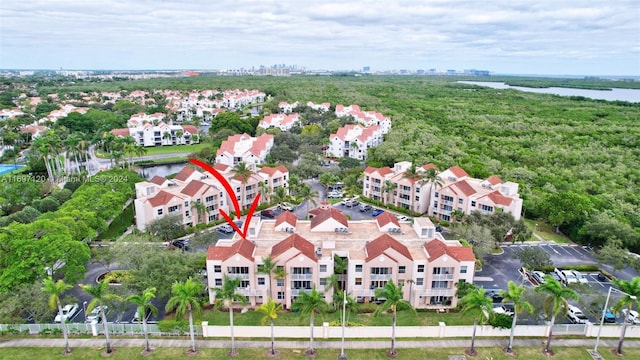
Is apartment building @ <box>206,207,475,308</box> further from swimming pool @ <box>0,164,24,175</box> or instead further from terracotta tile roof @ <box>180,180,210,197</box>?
swimming pool @ <box>0,164,24,175</box>

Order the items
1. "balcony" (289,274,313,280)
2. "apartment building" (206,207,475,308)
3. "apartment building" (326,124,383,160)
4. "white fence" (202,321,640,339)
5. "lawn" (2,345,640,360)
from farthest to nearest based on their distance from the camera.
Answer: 1. "apartment building" (326,124,383,160)
2. "balcony" (289,274,313,280)
3. "apartment building" (206,207,475,308)
4. "white fence" (202,321,640,339)
5. "lawn" (2,345,640,360)

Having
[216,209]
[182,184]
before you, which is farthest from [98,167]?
[216,209]

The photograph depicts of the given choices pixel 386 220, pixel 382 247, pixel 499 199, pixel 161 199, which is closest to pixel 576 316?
pixel 382 247

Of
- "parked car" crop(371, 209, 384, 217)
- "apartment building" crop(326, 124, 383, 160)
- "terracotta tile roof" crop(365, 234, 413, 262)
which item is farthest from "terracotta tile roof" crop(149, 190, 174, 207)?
"apartment building" crop(326, 124, 383, 160)

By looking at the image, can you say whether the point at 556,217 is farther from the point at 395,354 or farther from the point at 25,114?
the point at 25,114

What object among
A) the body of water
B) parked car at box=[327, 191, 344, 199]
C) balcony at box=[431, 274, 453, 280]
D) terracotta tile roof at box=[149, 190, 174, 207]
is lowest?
the body of water

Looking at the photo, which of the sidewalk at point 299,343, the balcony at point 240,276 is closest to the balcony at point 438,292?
the sidewalk at point 299,343
